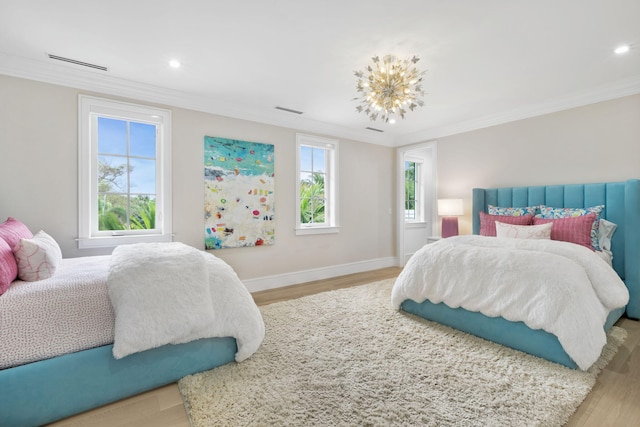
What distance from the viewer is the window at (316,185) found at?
14.0 feet

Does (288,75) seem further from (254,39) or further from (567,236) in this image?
(567,236)

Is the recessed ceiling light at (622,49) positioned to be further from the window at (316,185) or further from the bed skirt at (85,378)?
the bed skirt at (85,378)

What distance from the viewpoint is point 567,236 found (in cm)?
288

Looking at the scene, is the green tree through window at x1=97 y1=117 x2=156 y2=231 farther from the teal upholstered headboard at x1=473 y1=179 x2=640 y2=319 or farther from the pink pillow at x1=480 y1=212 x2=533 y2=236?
the teal upholstered headboard at x1=473 y1=179 x2=640 y2=319

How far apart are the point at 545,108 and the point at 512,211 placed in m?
1.31

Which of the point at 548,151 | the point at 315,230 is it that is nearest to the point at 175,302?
the point at 315,230

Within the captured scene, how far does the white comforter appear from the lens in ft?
6.02

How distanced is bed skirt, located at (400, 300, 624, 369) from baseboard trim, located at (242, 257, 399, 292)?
1844 millimetres

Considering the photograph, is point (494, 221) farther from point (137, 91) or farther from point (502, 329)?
point (137, 91)

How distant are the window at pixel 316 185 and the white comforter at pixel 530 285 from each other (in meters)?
1.97

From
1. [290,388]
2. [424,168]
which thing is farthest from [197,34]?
[424,168]

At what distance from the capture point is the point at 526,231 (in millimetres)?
3059

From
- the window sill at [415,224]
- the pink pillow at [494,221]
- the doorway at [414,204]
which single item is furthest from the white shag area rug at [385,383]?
the window sill at [415,224]

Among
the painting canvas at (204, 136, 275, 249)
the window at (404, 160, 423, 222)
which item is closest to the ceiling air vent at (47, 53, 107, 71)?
the painting canvas at (204, 136, 275, 249)
